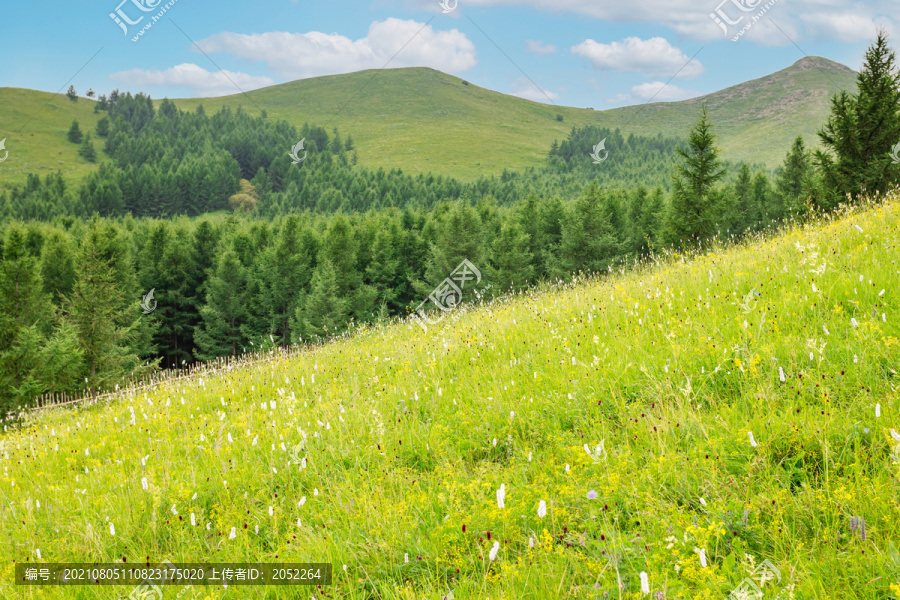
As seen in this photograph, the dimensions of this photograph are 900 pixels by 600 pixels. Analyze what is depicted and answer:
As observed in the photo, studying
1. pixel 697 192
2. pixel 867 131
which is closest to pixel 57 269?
pixel 697 192

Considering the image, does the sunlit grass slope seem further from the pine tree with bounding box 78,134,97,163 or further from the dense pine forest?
the pine tree with bounding box 78,134,97,163

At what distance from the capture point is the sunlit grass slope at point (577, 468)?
2666mm

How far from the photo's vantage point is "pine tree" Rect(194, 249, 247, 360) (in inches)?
2026

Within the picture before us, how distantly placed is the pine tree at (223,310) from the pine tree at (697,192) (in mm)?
44452

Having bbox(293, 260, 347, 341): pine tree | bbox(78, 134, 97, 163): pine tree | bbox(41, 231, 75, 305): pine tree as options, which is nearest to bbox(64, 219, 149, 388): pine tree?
bbox(293, 260, 347, 341): pine tree

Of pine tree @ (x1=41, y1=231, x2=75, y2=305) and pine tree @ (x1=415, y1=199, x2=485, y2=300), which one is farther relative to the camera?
pine tree @ (x1=41, y1=231, x2=75, y2=305)

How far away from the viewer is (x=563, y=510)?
308 cm

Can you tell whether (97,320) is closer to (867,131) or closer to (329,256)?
(329,256)

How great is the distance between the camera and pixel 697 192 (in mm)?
40844

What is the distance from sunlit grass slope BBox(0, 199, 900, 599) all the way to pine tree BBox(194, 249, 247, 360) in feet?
158

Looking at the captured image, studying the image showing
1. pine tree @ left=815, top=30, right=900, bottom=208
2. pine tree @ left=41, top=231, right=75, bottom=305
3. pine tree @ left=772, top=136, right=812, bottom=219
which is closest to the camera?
pine tree @ left=815, top=30, right=900, bottom=208

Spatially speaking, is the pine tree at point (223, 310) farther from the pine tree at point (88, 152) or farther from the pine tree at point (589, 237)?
the pine tree at point (88, 152)

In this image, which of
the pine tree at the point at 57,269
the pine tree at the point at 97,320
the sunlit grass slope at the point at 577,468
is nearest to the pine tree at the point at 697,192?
the sunlit grass slope at the point at 577,468

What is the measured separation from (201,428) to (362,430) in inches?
109
